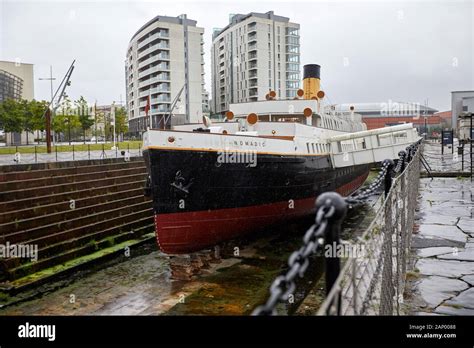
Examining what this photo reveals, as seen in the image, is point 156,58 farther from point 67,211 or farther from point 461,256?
point 461,256

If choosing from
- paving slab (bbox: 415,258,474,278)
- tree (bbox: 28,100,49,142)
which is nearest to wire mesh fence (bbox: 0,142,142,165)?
tree (bbox: 28,100,49,142)

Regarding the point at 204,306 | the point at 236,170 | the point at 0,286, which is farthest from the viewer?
the point at 236,170

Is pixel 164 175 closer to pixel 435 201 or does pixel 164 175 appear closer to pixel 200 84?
pixel 435 201

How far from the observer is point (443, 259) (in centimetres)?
716

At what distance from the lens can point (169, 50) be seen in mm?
63938

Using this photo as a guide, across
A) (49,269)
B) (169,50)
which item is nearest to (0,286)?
(49,269)

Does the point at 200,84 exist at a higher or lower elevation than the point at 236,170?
higher

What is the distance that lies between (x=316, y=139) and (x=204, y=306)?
29.5 feet

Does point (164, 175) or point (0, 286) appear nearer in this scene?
point (0, 286)

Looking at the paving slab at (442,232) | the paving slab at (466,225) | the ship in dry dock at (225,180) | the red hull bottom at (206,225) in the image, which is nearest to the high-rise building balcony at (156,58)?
the ship in dry dock at (225,180)

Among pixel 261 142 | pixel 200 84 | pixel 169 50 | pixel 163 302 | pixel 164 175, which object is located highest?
pixel 169 50

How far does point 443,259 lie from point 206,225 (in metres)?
6.16

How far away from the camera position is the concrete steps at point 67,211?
11.5 metres

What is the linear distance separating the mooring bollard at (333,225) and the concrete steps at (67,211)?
10.3m
